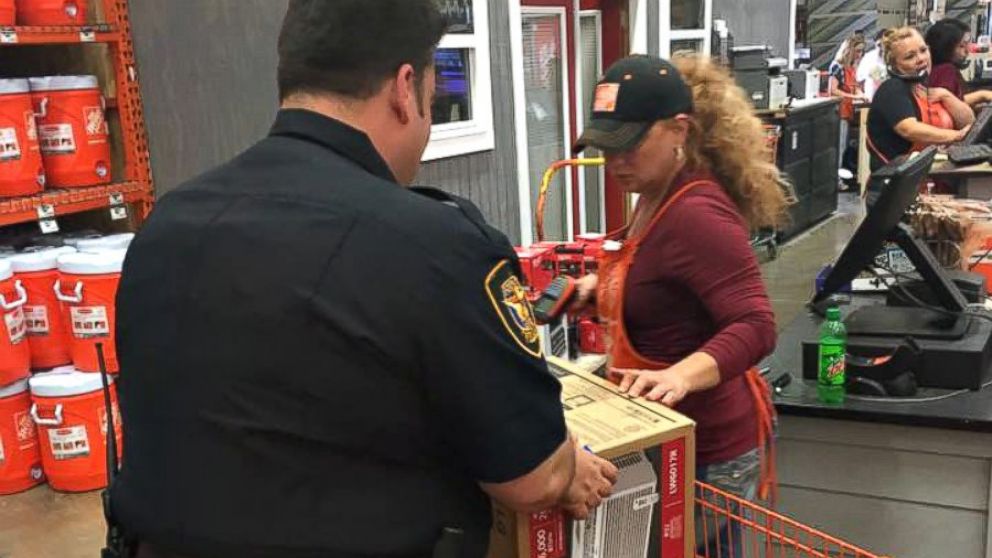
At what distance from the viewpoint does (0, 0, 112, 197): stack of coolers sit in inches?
120

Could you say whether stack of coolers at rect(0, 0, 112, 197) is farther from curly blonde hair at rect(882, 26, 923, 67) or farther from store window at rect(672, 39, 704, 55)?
store window at rect(672, 39, 704, 55)

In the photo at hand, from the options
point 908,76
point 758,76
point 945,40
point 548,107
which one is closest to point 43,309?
point 548,107

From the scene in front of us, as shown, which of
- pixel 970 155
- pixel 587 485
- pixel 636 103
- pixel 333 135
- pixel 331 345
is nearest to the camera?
pixel 331 345

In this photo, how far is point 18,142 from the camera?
3.08m

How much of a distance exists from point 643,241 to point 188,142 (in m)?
2.43

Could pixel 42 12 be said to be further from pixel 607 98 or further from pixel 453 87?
pixel 607 98

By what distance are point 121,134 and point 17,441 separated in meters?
1.21

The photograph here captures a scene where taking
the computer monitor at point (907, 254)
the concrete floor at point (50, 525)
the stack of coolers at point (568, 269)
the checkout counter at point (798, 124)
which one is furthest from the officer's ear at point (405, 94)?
the checkout counter at point (798, 124)

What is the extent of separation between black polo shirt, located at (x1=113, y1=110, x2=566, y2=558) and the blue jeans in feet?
2.00

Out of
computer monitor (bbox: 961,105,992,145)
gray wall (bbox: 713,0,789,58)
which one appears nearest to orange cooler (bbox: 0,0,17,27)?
computer monitor (bbox: 961,105,992,145)

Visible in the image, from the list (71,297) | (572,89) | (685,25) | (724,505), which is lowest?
(724,505)

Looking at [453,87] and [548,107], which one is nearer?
[453,87]

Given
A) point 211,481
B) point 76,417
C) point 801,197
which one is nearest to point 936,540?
point 211,481

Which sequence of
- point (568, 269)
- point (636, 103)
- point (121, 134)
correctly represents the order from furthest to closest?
point (121, 134) < point (568, 269) < point (636, 103)
